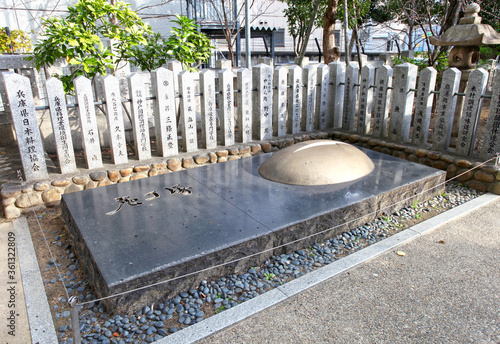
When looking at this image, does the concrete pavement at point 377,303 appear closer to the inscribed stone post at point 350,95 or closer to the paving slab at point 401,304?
the paving slab at point 401,304

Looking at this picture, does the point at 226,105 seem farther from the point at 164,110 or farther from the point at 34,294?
the point at 34,294

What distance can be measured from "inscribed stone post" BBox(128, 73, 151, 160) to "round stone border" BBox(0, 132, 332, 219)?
0.20 meters

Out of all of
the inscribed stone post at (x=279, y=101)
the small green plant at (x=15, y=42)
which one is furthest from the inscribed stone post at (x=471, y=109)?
the small green plant at (x=15, y=42)

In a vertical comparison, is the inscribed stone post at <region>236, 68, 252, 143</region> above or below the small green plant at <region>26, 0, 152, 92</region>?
below

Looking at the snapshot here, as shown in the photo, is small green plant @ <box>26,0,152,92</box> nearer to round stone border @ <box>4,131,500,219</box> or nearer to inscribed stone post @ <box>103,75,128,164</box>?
inscribed stone post @ <box>103,75,128,164</box>

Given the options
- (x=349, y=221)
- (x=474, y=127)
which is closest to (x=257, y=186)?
(x=349, y=221)

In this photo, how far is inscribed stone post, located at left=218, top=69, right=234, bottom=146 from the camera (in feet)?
19.2

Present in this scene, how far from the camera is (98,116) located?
711 centimetres

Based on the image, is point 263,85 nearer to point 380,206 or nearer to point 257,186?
point 257,186

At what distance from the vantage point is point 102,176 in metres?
4.97

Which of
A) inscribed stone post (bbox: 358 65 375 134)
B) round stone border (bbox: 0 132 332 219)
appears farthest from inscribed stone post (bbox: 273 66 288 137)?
inscribed stone post (bbox: 358 65 375 134)

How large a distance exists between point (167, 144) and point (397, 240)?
3640 mm

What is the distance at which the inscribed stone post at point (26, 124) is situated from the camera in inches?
171

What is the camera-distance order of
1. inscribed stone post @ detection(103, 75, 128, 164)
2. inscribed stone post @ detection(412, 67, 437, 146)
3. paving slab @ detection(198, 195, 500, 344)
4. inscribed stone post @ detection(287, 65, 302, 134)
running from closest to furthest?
paving slab @ detection(198, 195, 500, 344)
inscribed stone post @ detection(103, 75, 128, 164)
inscribed stone post @ detection(412, 67, 437, 146)
inscribed stone post @ detection(287, 65, 302, 134)
